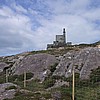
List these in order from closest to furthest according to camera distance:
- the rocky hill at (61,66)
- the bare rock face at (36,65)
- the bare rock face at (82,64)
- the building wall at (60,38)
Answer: the bare rock face at (82,64) < the rocky hill at (61,66) < the bare rock face at (36,65) < the building wall at (60,38)

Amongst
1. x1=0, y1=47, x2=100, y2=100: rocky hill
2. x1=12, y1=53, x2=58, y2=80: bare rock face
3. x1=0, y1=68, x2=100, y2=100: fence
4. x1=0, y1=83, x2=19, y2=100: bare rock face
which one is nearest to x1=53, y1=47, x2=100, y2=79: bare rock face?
x1=0, y1=47, x2=100, y2=100: rocky hill

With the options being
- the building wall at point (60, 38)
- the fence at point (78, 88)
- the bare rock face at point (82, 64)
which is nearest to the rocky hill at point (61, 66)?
the bare rock face at point (82, 64)

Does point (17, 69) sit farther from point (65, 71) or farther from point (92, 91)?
point (92, 91)

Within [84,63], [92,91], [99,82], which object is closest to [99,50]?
[84,63]

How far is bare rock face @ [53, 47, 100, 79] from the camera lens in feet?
113

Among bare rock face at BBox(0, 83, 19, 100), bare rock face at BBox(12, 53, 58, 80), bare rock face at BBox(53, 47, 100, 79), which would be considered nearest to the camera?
bare rock face at BBox(0, 83, 19, 100)

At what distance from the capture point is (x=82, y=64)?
3725 centimetres

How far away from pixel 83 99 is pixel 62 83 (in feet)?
28.2

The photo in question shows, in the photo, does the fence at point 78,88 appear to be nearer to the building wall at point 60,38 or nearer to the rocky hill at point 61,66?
the rocky hill at point 61,66

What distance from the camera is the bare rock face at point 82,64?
34438 mm

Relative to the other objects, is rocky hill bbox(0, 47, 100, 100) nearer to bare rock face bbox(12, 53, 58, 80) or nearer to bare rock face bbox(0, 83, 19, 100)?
bare rock face bbox(12, 53, 58, 80)

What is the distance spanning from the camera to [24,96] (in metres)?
22.4

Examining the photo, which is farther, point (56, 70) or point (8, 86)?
point (56, 70)

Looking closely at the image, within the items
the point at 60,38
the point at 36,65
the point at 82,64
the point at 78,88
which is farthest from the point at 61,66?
the point at 60,38
